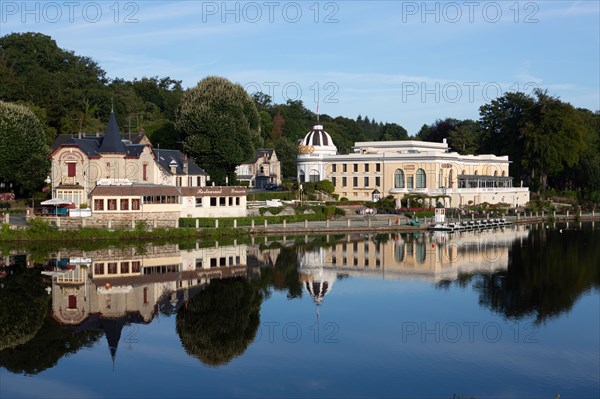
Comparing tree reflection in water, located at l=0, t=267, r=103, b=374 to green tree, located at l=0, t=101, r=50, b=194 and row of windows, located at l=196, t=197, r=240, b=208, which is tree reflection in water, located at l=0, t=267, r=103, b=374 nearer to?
row of windows, located at l=196, t=197, r=240, b=208

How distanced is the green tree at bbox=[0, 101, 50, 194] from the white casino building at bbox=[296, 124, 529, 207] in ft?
99.2

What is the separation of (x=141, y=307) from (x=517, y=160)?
6983cm

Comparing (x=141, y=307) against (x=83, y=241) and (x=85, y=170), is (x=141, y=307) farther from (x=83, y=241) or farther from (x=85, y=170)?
(x=85, y=170)

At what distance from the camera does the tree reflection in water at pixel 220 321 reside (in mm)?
21797

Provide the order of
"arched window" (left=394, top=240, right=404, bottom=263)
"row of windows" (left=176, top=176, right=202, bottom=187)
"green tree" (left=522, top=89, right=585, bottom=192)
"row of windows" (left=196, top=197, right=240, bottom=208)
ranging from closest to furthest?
"arched window" (left=394, top=240, right=404, bottom=263)
"row of windows" (left=196, top=197, right=240, bottom=208)
"row of windows" (left=176, top=176, right=202, bottom=187)
"green tree" (left=522, top=89, right=585, bottom=192)

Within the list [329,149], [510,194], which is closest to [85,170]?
[329,149]

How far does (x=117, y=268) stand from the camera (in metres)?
35.1

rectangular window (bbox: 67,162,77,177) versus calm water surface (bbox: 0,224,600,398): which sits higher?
rectangular window (bbox: 67,162,77,177)

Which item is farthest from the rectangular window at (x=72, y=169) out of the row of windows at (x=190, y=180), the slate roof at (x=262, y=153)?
the slate roof at (x=262, y=153)

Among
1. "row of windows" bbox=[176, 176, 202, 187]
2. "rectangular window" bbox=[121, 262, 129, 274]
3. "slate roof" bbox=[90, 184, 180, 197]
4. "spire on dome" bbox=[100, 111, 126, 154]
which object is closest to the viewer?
"rectangular window" bbox=[121, 262, 129, 274]

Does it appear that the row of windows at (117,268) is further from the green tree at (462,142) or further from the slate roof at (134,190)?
the green tree at (462,142)

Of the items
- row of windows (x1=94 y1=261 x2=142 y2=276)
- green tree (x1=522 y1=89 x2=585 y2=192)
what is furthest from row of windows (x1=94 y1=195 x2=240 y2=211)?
green tree (x1=522 y1=89 x2=585 y2=192)

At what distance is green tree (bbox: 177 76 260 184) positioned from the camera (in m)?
62.0

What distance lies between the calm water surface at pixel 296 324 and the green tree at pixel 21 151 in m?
16.8
